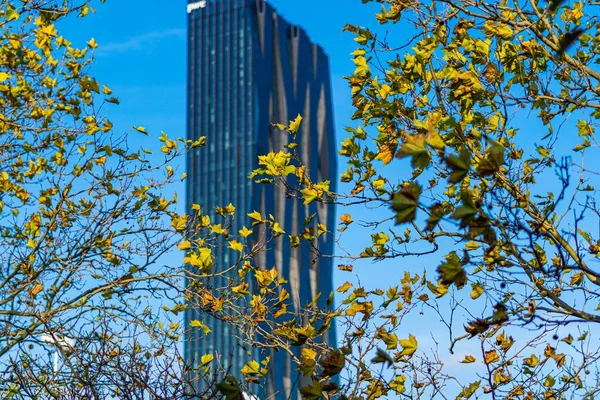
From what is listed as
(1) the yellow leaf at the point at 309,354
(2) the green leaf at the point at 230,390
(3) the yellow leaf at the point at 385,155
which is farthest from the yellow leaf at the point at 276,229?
(2) the green leaf at the point at 230,390

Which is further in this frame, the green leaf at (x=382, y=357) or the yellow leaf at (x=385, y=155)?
the yellow leaf at (x=385, y=155)

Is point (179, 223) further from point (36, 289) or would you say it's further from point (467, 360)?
point (467, 360)

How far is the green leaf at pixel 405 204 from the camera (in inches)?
127

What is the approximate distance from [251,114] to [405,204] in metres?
84.7

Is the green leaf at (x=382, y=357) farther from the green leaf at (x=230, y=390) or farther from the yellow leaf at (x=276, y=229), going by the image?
the yellow leaf at (x=276, y=229)

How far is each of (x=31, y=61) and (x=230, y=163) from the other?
259 feet

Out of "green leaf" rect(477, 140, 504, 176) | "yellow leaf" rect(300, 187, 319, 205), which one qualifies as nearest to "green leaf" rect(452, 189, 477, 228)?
"green leaf" rect(477, 140, 504, 176)

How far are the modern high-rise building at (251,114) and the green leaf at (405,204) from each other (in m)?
78.5

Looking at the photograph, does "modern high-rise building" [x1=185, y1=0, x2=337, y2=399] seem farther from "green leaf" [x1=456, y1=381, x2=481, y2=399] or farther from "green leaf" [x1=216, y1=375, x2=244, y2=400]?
"green leaf" [x1=216, y1=375, x2=244, y2=400]

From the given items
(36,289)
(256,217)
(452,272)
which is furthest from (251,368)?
(36,289)

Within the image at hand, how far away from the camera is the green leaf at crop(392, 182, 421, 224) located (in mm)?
3223

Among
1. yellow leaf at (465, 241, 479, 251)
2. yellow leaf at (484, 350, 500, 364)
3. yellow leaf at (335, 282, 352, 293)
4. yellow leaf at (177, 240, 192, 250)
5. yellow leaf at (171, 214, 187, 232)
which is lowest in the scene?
yellow leaf at (484, 350, 500, 364)

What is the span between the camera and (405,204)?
10.6 ft

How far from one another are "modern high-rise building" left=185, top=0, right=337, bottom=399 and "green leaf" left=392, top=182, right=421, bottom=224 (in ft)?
258
